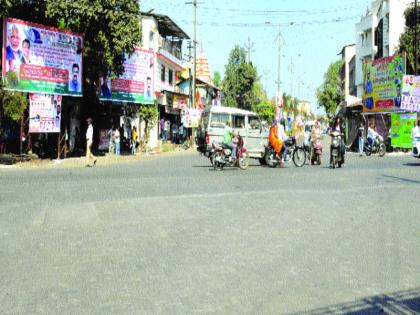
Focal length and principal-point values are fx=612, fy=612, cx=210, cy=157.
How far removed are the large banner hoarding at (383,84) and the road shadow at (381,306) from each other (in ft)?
104

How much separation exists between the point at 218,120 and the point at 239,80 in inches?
2045

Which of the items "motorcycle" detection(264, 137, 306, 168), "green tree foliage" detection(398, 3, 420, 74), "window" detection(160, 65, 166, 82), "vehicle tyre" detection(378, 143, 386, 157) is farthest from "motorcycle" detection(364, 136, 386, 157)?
"window" detection(160, 65, 166, 82)

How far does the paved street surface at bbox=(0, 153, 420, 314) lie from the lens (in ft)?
15.9

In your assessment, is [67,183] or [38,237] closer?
[38,237]

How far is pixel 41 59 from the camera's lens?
25.7 metres

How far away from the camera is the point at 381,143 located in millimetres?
31984

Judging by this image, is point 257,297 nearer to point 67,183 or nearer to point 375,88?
point 67,183

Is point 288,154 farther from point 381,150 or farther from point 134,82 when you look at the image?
point 134,82

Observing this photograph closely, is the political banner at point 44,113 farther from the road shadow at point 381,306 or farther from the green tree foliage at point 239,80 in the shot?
the green tree foliage at point 239,80

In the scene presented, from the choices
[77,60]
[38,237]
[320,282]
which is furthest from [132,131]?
[320,282]

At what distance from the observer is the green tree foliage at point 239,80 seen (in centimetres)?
7656

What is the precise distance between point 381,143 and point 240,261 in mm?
27185

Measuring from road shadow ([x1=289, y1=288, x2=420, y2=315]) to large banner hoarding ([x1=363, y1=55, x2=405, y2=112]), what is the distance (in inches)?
1245

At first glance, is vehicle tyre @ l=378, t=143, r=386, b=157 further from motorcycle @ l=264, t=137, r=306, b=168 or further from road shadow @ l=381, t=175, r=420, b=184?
road shadow @ l=381, t=175, r=420, b=184
